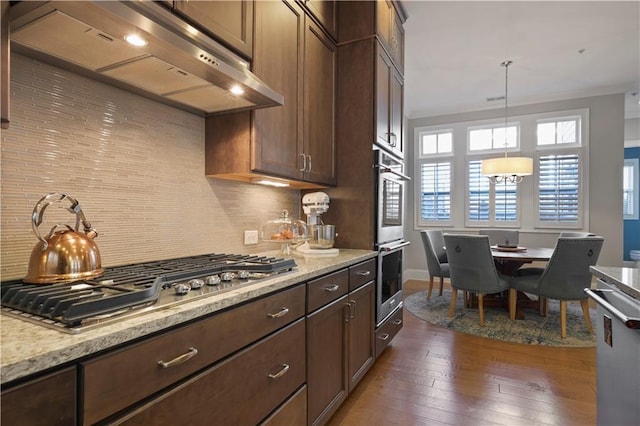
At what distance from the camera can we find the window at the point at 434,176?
19.0 ft

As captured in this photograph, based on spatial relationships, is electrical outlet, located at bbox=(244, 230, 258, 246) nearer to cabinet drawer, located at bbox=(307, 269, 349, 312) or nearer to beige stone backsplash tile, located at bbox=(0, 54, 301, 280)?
beige stone backsplash tile, located at bbox=(0, 54, 301, 280)

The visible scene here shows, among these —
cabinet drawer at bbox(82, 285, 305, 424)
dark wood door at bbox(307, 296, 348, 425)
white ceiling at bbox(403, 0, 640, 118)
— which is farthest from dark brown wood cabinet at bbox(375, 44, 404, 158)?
cabinet drawer at bbox(82, 285, 305, 424)

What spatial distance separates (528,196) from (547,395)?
379 cm

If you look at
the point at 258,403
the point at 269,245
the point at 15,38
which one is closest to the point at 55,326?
the point at 258,403

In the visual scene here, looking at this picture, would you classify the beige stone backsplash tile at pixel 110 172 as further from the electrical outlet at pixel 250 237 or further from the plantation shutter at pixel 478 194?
the plantation shutter at pixel 478 194

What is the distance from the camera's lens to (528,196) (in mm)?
5234

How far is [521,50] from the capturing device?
3828 mm

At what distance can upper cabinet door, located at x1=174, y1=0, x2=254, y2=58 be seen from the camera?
53.9 inches

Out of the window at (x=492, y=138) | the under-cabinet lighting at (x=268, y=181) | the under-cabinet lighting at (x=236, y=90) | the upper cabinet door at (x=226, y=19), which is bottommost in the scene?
the under-cabinet lighting at (x=268, y=181)

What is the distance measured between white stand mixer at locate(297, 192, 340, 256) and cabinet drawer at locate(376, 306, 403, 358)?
2.53 ft

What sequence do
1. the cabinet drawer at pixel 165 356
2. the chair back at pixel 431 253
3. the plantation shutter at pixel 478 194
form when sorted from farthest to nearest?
1. the plantation shutter at pixel 478 194
2. the chair back at pixel 431 253
3. the cabinet drawer at pixel 165 356

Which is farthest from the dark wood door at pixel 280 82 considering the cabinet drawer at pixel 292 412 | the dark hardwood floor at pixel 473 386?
the dark hardwood floor at pixel 473 386

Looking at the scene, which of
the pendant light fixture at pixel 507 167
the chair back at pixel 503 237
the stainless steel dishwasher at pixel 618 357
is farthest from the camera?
the chair back at pixel 503 237

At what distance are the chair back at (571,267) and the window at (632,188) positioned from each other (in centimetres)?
539
